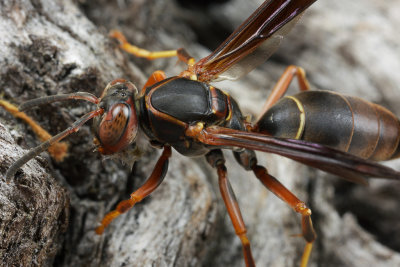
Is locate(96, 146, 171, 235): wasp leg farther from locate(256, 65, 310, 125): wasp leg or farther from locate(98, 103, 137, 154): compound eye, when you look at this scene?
locate(256, 65, 310, 125): wasp leg

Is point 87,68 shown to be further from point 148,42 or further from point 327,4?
point 327,4

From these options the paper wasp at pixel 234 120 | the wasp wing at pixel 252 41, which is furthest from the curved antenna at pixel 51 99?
the wasp wing at pixel 252 41

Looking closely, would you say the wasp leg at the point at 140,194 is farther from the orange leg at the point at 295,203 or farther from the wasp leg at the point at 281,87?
the wasp leg at the point at 281,87

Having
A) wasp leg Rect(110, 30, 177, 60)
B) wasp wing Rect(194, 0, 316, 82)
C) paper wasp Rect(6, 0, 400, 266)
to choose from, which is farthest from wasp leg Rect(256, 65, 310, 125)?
wasp leg Rect(110, 30, 177, 60)

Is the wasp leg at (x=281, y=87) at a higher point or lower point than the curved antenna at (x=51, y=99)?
higher

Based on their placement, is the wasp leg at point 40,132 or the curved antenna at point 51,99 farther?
the wasp leg at point 40,132

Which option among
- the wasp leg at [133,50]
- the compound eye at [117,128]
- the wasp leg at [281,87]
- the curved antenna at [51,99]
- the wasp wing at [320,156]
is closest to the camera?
the wasp wing at [320,156]

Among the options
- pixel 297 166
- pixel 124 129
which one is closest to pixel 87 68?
pixel 124 129
